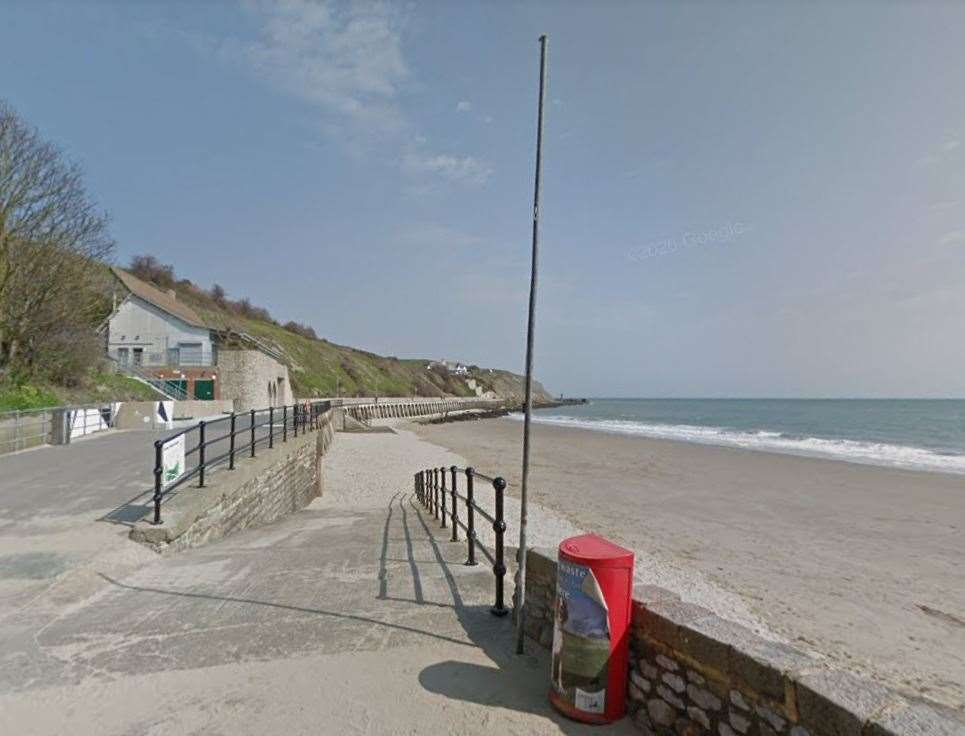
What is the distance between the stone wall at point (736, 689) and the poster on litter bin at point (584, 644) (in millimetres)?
239

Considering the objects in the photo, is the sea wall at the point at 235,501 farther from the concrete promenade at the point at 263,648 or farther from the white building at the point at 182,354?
the white building at the point at 182,354

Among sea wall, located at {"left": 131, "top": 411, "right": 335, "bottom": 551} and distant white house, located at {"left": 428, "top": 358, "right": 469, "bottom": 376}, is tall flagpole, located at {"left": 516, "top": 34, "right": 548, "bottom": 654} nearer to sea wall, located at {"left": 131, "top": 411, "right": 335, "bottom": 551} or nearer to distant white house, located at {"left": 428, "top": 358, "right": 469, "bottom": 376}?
sea wall, located at {"left": 131, "top": 411, "right": 335, "bottom": 551}

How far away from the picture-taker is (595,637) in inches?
124

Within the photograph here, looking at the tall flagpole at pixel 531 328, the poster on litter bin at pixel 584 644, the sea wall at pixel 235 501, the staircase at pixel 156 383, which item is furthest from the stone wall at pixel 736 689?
the staircase at pixel 156 383

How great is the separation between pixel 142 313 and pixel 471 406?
66.3 meters

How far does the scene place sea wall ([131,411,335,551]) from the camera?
21.2 ft

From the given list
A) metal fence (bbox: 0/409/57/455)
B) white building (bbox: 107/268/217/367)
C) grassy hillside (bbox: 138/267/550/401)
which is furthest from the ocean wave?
grassy hillside (bbox: 138/267/550/401)

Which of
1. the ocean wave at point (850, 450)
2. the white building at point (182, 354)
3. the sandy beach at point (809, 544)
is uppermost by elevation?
the white building at point (182, 354)

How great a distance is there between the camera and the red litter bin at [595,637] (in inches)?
124

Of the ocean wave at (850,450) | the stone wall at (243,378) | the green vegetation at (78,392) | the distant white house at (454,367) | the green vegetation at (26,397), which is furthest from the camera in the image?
the distant white house at (454,367)

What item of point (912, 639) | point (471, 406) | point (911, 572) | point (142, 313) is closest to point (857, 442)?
point (911, 572)

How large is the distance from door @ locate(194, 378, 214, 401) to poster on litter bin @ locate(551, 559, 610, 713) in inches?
1362

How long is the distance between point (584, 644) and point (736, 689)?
838mm

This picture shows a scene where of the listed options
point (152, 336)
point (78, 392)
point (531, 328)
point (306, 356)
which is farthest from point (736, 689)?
point (306, 356)
